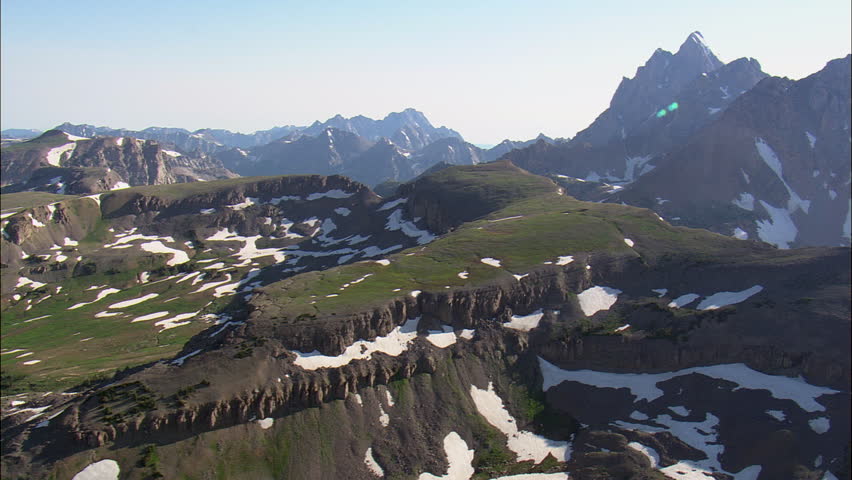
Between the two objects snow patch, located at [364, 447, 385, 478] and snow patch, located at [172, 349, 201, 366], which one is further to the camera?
snow patch, located at [172, 349, 201, 366]

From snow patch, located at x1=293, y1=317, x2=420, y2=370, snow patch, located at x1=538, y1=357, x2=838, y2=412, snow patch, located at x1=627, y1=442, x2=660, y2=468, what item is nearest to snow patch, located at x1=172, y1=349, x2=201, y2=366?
snow patch, located at x1=293, y1=317, x2=420, y2=370

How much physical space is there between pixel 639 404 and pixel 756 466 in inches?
774

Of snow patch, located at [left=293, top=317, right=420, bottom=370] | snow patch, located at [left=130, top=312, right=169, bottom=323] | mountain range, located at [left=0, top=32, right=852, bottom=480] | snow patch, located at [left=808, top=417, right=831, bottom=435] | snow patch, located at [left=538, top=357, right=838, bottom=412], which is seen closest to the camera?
mountain range, located at [left=0, top=32, right=852, bottom=480]

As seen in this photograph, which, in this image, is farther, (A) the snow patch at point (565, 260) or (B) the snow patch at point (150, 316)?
(B) the snow patch at point (150, 316)

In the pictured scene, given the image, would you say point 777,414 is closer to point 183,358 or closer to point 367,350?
point 367,350

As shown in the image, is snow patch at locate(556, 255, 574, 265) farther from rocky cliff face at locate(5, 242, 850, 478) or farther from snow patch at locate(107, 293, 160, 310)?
snow patch at locate(107, 293, 160, 310)

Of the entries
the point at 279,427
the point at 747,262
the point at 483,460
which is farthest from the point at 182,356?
the point at 747,262

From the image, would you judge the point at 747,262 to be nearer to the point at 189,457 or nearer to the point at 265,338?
the point at 265,338

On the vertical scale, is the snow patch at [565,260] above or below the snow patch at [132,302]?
above

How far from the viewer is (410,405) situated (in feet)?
292

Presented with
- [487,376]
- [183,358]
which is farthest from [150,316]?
[487,376]

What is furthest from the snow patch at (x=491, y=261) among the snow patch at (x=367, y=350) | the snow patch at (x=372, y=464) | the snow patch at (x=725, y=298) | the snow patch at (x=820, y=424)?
the snow patch at (x=820, y=424)

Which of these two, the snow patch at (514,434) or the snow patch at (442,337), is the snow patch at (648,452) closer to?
the snow patch at (514,434)

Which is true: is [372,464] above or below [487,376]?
below
